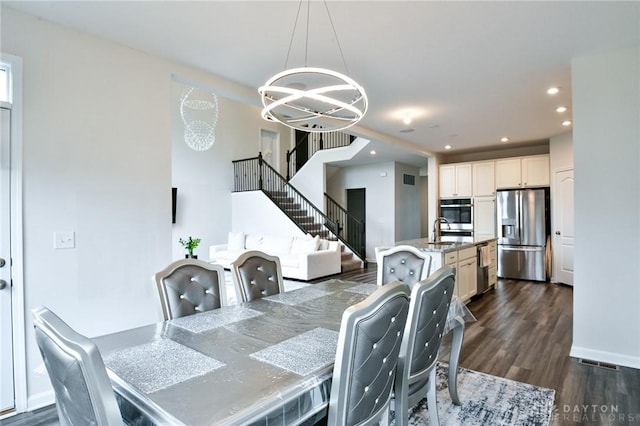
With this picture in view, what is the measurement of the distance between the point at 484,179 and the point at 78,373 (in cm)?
755

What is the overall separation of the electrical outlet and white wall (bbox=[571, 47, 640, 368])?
430cm

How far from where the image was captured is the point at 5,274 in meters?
2.19

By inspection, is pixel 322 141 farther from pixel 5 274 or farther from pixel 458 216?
pixel 5 274

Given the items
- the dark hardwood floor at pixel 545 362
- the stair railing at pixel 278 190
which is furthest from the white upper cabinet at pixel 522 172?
the stair railing at pixel 278 190

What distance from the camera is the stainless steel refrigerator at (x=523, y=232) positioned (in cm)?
632

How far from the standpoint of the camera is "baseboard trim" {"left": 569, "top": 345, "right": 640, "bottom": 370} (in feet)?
9.32

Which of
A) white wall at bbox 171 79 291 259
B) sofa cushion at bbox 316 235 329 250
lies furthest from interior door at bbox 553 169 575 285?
white wall at bbox 171 79 291 259

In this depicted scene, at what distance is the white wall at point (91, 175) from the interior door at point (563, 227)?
635cm

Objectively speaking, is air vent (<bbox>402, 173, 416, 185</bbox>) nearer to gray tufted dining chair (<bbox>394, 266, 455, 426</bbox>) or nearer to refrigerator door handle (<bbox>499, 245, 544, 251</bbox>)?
refrigerator door handle (<bbox>499, 245, 544, 251</bbox>)

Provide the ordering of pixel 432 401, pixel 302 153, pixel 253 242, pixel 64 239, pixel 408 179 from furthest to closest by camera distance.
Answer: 1. pixel 302 153
2. pixel 408 179
3. pixel 253 242
4. pixel 64 239
5. pixel 432 401

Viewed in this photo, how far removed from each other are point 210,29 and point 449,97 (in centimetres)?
286

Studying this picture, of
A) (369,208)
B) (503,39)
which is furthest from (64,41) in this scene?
(369,208)

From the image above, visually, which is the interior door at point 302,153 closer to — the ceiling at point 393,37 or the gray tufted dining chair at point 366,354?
the ceiling at point 393,37

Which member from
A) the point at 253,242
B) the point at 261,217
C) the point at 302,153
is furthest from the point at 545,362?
the point at 302,153
